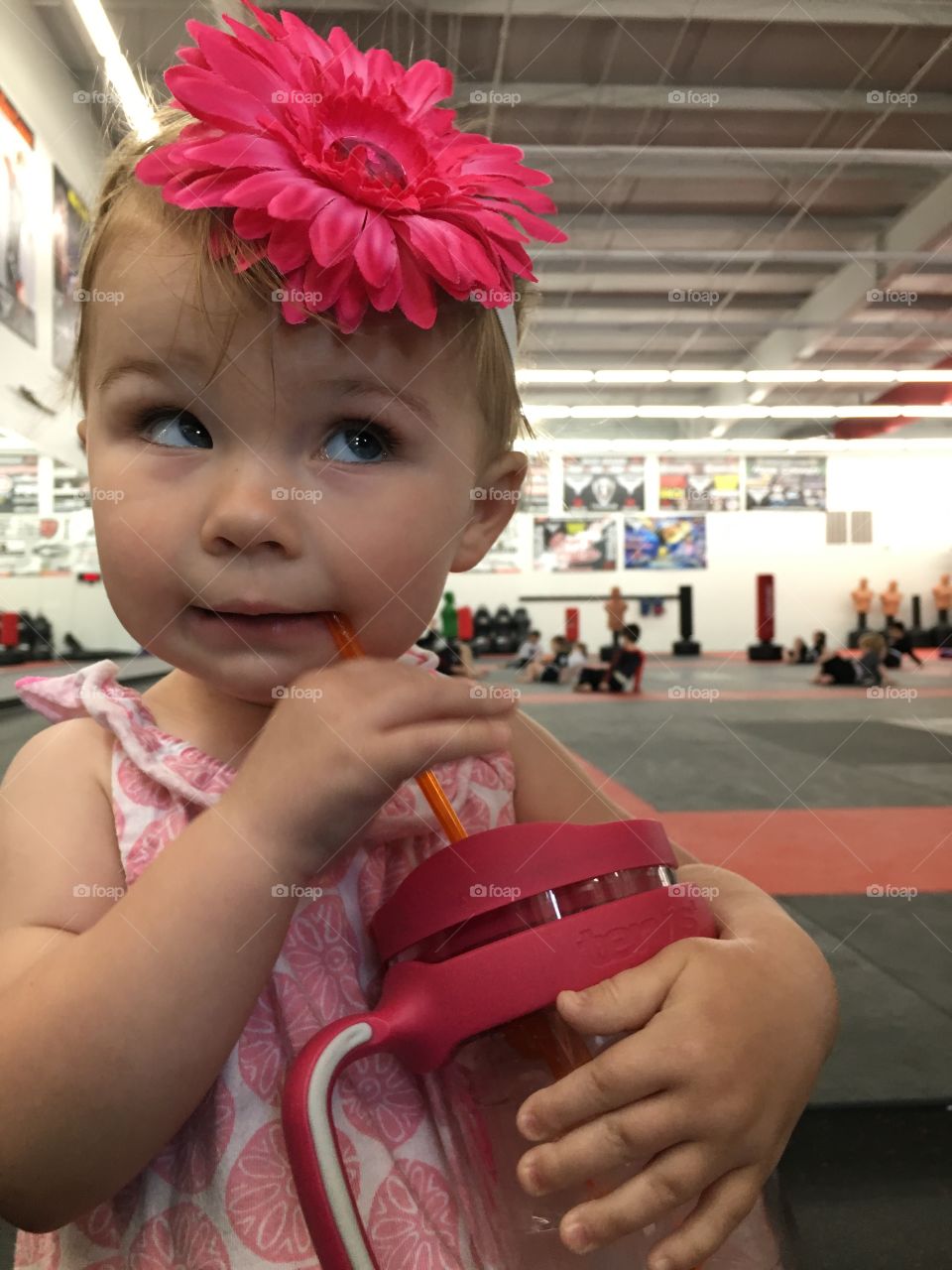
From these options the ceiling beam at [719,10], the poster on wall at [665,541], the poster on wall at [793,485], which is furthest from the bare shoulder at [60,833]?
the poster on wall at [665,541]

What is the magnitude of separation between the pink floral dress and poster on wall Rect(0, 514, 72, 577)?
2.42 metres

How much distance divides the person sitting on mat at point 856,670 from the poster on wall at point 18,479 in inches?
131

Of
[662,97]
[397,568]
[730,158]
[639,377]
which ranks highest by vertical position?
[730,158]

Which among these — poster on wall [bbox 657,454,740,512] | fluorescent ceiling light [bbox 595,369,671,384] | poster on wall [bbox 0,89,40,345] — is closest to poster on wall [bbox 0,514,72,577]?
poster on wall [bbox 0,89,40,345]

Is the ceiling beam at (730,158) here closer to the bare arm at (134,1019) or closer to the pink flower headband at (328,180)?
the pink flower headband at (328,180)

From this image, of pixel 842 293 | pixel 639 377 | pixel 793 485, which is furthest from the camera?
pixel 842 293

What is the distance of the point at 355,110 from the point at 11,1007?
34 centimetres

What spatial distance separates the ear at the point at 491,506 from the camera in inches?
16.7

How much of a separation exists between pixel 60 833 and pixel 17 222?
5.60 ft

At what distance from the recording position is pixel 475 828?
1.45 ft

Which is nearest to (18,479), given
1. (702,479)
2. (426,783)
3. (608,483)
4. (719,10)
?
(719,10)

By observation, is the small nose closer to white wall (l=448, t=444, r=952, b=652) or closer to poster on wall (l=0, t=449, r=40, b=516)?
poster on wall (l=0, t=449, r=40, b=516)

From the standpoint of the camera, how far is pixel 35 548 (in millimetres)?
2611

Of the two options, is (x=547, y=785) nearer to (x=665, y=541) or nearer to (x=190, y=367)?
(x=190, y=367)
